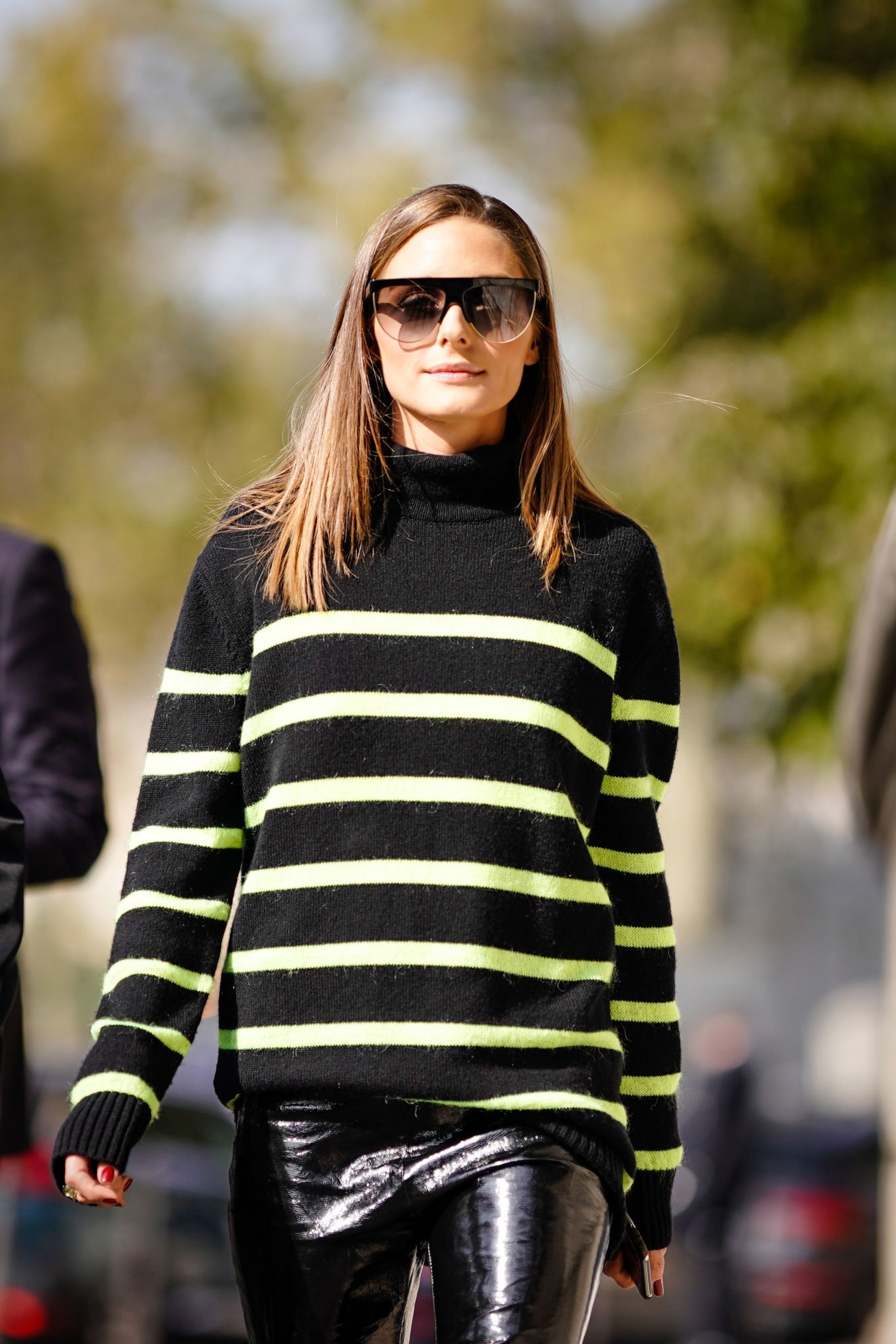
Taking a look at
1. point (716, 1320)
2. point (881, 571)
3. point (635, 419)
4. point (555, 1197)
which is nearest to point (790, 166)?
point (635, 419)

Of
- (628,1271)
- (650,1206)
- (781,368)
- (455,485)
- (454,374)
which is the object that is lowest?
(628,1271)

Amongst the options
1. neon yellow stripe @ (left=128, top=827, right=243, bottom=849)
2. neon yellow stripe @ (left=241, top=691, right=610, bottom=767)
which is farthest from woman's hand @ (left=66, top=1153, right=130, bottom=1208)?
neon yellow stripe @ (left=241, top=691, right=610, bottom=767)

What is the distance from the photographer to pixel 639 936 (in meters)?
2.63

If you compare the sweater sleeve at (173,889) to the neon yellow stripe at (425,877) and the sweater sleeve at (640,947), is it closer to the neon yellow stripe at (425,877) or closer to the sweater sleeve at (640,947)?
the neon yellow stripe at (425,877)

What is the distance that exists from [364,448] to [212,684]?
0.40m

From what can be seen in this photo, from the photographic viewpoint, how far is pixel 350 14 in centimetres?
1786

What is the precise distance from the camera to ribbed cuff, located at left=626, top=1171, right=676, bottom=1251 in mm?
2641

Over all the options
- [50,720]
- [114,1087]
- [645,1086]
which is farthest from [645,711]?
[50,720]

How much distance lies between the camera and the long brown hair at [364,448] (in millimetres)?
2629

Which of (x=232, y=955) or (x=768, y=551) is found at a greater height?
(x=768, y=551)

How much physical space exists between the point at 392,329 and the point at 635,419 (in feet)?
32.7

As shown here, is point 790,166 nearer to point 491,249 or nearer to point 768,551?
point 768,551

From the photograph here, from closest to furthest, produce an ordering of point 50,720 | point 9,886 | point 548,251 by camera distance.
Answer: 1. point 9,886
2. point 50,720
3. point 548,251

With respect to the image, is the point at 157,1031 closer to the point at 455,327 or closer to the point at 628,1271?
the point at 628,1271
